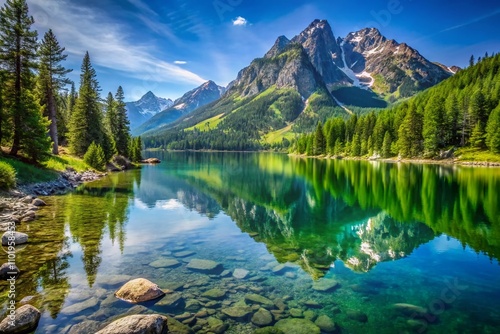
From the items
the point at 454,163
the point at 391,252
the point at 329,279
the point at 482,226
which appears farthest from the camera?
the point at 454,163

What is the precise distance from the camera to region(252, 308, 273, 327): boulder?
11.5 meters

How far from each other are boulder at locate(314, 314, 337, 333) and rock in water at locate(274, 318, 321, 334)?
0.21 metres

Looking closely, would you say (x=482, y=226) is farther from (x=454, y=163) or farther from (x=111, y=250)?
(x=454, y=163)

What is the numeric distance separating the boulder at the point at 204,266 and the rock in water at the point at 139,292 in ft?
11.5

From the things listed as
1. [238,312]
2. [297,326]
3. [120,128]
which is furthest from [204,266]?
[120,128]

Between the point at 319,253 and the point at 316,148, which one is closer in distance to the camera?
the point at 319,253

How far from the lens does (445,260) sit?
61.9ft

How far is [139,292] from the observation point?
42.4 ft

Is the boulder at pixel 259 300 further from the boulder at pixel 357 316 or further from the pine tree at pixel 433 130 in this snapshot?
the pine tree at pixel 433 130

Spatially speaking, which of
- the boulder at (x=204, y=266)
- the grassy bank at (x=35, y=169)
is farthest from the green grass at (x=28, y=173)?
the boulder at (x=204, y=266)

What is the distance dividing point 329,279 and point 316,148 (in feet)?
504

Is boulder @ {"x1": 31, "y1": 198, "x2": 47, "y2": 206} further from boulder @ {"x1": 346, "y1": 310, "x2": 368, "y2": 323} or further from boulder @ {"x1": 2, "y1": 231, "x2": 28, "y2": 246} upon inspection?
boulder @ {"x1": 346, "y1": 310, "x2": 368, "y2": 323}

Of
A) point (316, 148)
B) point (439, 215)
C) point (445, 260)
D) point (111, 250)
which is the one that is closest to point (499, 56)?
point (316, 148)

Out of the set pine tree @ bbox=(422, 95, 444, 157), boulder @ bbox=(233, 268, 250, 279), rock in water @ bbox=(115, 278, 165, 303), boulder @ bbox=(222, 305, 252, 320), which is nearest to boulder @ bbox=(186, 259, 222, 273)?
boulder @ bbox=(233, 268, 250, 279)
